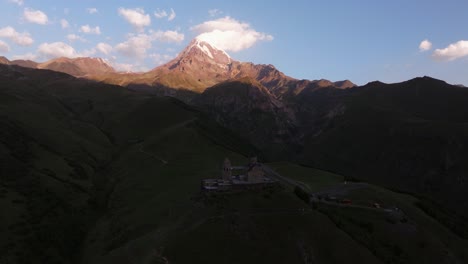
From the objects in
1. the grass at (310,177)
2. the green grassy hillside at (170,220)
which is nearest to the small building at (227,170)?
the green grassy hillside at (170,220)

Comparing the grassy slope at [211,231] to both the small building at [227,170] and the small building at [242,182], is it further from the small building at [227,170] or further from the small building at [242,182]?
the small building at [227,170]

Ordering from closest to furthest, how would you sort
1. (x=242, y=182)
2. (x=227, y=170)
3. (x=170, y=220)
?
(x=170, y=220) → (x=242, y=182) → (x=227, y=170)

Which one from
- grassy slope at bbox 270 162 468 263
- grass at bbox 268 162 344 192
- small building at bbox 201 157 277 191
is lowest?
grassy slope at bbox 270 162 468 263

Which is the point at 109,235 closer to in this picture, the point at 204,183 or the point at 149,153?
the point at 204,183

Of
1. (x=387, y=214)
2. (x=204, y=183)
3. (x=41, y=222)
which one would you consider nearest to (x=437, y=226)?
(x=387, y=214)

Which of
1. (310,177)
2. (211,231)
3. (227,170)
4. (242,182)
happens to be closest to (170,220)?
(211,231)

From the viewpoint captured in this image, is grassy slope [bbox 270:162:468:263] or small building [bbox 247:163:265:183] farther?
small building [bbox 247:163:265:183]

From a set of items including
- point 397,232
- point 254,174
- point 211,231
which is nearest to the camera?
point 211,231

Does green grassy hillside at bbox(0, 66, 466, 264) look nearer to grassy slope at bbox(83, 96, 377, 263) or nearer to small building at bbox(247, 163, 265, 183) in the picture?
grassy slope at bbox(83, 96, 377, 263)

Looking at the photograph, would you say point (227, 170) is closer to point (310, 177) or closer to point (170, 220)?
point (170, 220)

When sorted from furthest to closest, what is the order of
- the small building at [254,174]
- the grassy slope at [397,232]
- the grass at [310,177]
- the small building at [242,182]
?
the grass at [310,177]
the small building at [254,174]
the small building at [242,182]
the grassy slope at [397,232]

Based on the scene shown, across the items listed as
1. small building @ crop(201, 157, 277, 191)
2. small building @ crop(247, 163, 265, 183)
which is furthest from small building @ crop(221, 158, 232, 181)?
small building @ crop(247, 163, 265, 183)

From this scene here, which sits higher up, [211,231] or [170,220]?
[211,231]
